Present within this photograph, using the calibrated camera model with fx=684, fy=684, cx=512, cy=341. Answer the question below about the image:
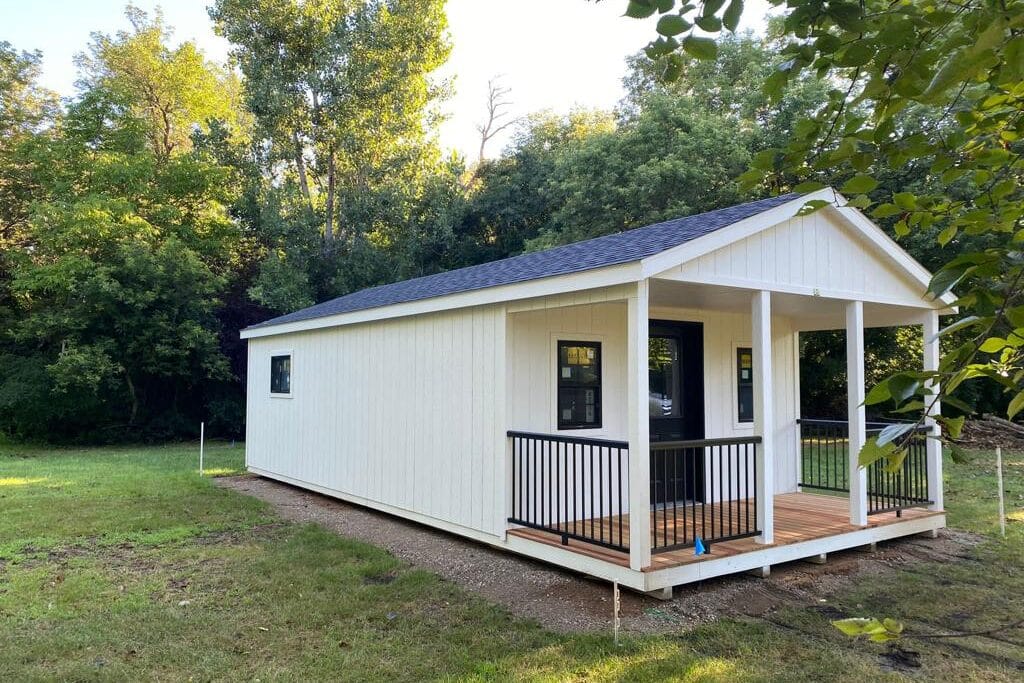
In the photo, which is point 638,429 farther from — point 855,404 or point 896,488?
point 896,488

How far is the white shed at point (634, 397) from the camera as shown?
535cm

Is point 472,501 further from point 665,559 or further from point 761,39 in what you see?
point 761,39

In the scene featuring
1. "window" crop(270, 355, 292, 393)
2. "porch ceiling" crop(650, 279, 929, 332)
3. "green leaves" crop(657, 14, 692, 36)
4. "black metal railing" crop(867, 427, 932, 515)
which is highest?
"green leaves" crop(657, 14, 692, 36)

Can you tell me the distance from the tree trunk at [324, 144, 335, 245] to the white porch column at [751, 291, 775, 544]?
1624 cm

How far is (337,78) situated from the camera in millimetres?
20031

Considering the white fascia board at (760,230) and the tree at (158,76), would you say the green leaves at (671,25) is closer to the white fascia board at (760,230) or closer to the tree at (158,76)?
the white fascia board at (760,230)

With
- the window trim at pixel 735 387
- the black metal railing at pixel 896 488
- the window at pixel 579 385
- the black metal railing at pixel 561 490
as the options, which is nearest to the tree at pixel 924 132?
the black metal railing at pixel 561 490

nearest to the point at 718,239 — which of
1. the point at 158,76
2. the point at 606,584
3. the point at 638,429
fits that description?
the point at 638,429

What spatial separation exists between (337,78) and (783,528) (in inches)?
723

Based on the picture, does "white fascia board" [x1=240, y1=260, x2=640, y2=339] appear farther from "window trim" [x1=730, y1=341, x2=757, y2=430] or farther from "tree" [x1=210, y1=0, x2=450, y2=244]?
"tree" [x1=210, y1=0, x2=450, y2=244]

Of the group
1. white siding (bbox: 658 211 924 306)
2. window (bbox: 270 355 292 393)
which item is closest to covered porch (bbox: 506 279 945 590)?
white siding (bbox: 658 211 924 306)

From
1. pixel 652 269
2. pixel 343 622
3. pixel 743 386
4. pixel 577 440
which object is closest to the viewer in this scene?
pixel 343 622

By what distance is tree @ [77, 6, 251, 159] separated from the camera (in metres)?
22.7

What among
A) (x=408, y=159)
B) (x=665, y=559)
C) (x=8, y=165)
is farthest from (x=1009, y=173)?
(x=8, y=165)
